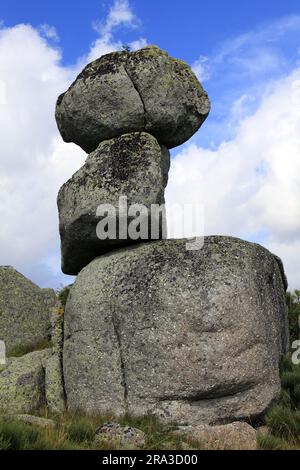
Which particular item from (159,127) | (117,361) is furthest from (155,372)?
(159,127)

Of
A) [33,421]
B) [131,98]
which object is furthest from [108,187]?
[33,421]

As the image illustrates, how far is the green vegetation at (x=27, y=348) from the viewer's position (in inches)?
697

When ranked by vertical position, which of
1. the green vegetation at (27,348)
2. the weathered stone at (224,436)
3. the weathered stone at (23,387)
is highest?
the green vegetation at (27,348)

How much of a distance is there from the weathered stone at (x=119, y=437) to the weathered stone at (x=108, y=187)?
507cm

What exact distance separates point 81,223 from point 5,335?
637cm

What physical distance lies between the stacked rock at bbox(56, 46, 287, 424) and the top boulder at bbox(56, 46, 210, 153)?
29 millimetres

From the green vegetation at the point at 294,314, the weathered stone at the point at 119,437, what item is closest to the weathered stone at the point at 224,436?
the weathered stone at the point at 119,437

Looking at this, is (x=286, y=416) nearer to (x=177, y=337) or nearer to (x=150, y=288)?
(x=177, y=337)

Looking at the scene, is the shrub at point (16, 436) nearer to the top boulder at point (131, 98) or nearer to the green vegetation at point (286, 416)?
the green vegetation at point (286, 416)

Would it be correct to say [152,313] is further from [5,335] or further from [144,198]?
[5,335]

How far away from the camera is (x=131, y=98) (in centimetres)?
1465

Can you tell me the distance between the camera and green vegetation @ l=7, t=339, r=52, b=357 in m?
17.7

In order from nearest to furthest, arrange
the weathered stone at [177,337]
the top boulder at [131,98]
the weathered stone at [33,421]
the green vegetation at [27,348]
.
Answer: the weathered stone at [33,421] < the weathered stone at [177,337] < the top boulder at [131,98] < the green vegetation at [27,348]
